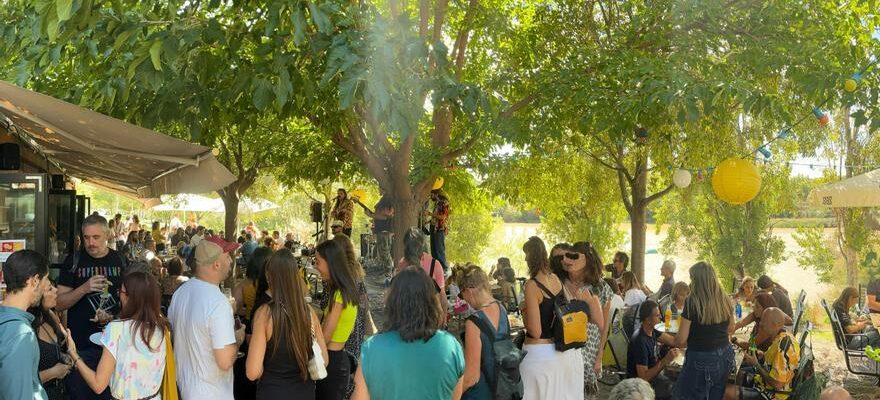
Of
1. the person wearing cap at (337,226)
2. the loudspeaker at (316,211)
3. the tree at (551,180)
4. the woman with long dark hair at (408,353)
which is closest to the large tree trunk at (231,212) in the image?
the loudspeaker at (316,211)

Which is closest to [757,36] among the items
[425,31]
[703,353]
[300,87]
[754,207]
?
[425,31]

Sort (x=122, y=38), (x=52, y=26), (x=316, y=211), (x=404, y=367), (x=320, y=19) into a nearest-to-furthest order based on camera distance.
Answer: (x=404, y=367), (x=52, y=26), (x=320, y=19), (x=122, y=38), (x=316, y=211)

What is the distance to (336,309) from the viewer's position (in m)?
4.87

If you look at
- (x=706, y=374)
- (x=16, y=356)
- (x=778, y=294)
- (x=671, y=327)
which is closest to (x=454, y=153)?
(x=671, y=327)

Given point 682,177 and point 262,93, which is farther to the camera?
point 682,177

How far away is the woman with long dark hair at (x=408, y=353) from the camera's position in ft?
11.5

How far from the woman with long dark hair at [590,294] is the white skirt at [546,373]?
52 cm

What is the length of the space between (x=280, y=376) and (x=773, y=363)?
4.21 m

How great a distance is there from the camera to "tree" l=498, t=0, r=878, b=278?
793 centimetres

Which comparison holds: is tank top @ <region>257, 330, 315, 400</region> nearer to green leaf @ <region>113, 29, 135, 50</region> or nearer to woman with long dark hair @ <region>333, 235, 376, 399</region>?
woman with long dark hair @ <region>333, 235, 376, 399</region>

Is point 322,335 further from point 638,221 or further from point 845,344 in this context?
point 638,221

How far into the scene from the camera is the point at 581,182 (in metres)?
18.0

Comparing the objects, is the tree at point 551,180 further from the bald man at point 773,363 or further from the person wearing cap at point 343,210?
the bald man at point 773,363

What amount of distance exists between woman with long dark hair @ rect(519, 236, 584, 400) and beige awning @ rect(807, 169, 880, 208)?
6175mm
